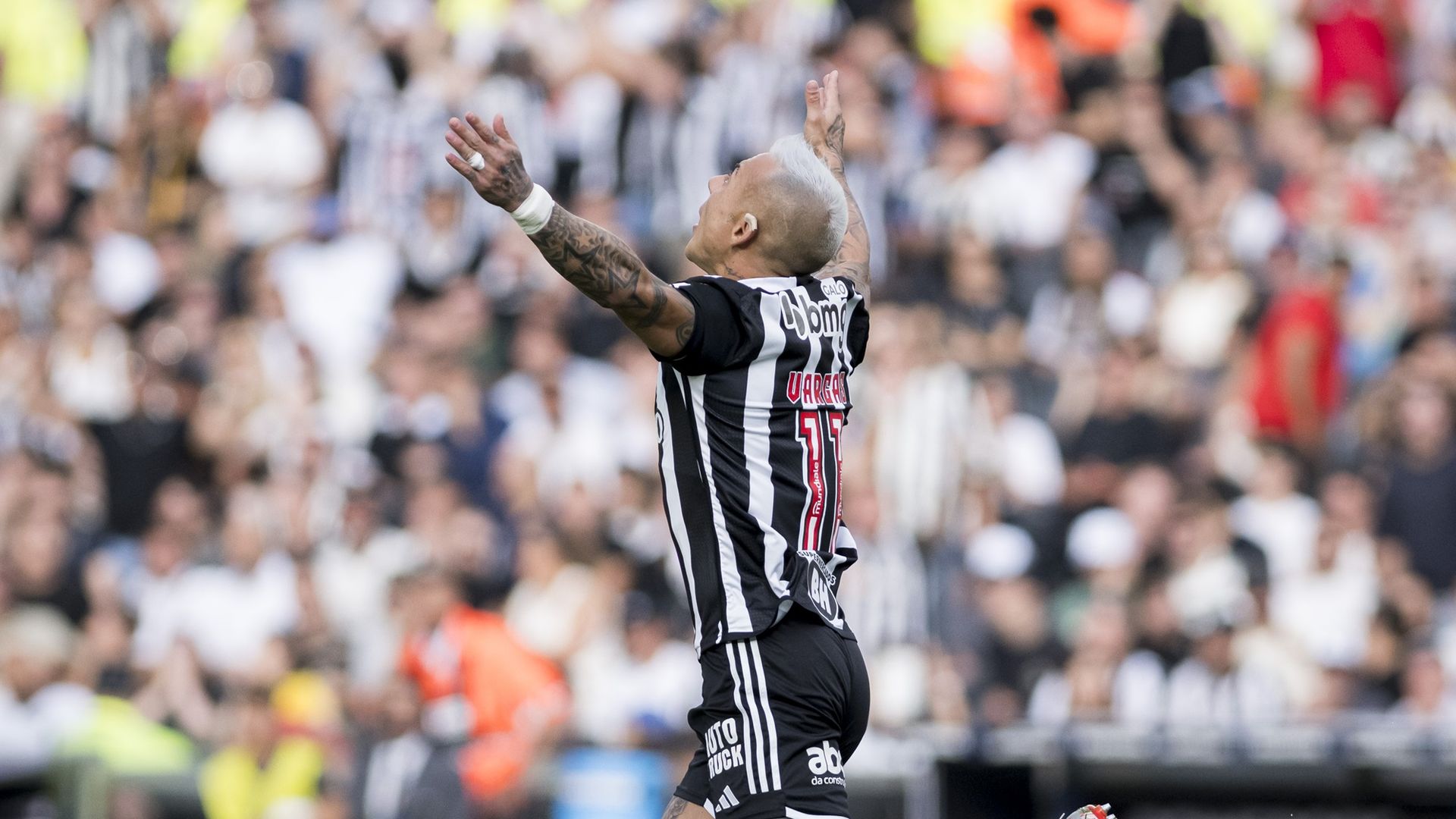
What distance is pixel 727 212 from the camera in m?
5.42

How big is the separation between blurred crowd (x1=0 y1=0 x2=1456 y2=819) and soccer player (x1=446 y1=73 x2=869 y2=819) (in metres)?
4.89

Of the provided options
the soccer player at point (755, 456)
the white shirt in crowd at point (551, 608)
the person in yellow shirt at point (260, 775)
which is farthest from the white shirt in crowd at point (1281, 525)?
the soccer player at point (755, 456)

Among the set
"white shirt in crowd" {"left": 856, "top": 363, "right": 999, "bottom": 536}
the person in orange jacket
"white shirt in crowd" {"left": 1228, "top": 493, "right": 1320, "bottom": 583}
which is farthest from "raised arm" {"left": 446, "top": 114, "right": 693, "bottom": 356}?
"white shirt in crowd" {"left": 856, "top": 363, "right": 999, "bottom": 536}

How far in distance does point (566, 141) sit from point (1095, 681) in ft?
22.5

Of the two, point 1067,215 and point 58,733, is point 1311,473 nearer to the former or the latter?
point 1067,215

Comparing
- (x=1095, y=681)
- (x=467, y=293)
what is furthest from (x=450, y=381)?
(x=1095, y=681)

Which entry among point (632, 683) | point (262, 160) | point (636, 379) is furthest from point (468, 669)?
point (262, 160)

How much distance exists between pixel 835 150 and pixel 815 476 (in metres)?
1.42

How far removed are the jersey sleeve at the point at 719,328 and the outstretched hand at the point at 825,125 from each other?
1218mm

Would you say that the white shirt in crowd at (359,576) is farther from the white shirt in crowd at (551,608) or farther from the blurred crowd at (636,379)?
the white shirt in crowd at (551,608)

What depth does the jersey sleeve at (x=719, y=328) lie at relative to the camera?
16.7 feet

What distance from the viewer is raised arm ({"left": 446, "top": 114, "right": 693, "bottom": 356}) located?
4938mm

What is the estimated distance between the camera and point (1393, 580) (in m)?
10.8

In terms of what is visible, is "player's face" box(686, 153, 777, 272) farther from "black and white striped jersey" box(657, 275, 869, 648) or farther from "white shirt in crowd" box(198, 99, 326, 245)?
"white shirt in crowd" box(198, 99, 326, 245)
